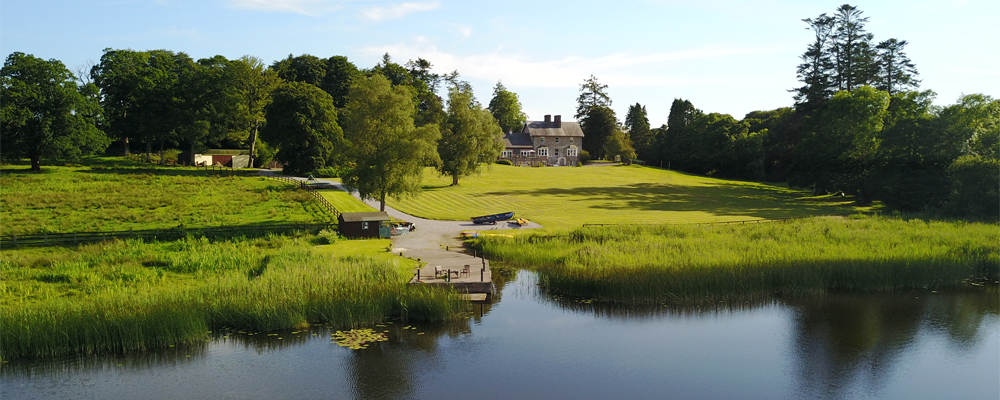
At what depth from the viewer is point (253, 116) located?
242 feet

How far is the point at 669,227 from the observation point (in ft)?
127

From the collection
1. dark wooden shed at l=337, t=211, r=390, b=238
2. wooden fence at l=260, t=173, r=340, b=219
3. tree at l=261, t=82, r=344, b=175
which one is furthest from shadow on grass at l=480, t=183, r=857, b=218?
dark wooden shed at l=337, t=211, r=390, b=238

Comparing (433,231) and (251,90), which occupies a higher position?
(251,90)

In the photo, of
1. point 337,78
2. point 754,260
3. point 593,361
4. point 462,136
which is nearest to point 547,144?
point 337,78

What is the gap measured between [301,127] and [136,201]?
21679 millimetres

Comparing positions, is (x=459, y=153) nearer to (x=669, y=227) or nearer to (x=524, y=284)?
(x=669, y=227)

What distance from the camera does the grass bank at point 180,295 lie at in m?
19.2

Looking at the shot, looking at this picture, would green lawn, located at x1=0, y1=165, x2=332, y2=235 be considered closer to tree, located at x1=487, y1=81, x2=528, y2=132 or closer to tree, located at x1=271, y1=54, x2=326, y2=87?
tree, located at x1=271, y1=54, x2=326, y2=87

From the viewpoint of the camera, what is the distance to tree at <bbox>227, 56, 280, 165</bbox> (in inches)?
2926

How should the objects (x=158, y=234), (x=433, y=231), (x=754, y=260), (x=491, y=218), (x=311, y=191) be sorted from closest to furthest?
(x=754, y=260) < (x=158, y=234) < (x=433, y=231) < (x=491, y=218) < (x=311, y=191)

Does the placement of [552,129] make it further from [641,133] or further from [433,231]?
[433,231]

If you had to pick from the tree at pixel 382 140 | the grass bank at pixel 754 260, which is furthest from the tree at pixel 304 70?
the grass bank at pixel 754 260

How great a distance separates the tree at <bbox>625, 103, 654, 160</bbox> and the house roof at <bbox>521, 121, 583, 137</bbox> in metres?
11.4

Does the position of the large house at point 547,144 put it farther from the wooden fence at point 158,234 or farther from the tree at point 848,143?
the wooden fence at point 158,234
